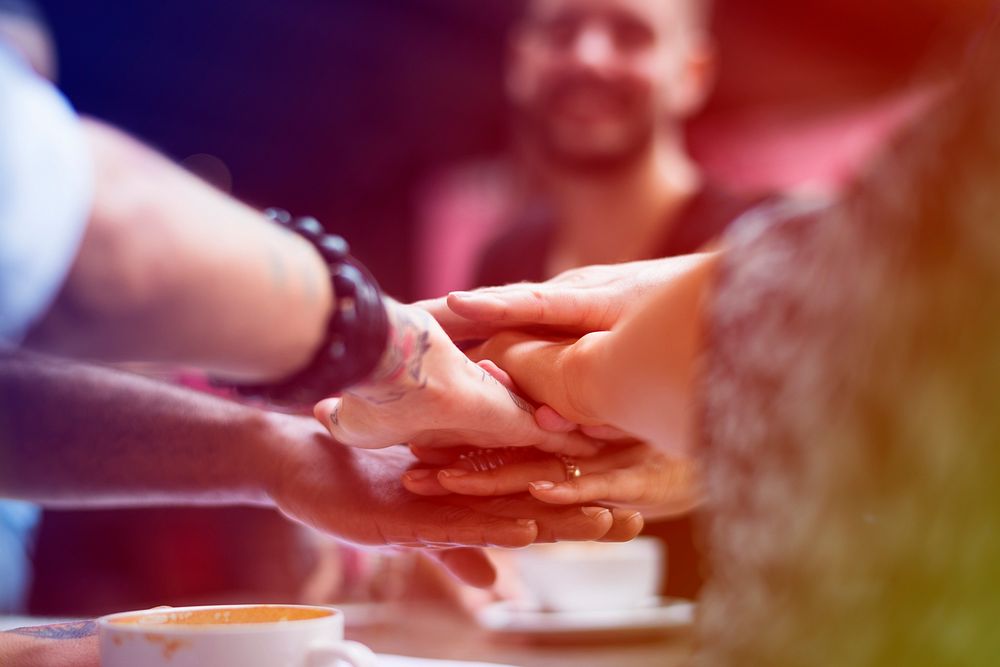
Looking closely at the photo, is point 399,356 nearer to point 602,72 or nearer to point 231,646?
point 231,646

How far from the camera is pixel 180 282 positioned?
414 millimetres

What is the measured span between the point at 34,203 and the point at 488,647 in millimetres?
715

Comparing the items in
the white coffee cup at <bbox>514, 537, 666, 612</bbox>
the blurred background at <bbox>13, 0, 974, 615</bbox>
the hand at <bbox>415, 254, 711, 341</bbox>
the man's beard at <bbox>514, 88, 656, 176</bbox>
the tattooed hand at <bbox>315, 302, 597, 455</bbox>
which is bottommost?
the white coffee cup at <bbox>514, 537, 666, 612</bbox>

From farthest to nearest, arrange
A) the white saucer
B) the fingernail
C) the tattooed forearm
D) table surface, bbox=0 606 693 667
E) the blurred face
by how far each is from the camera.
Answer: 1. the blurred face
2. the white saucer
3. table surface, bbox=0 606 693 667
4. the fingernail
5. the tattooed forearm

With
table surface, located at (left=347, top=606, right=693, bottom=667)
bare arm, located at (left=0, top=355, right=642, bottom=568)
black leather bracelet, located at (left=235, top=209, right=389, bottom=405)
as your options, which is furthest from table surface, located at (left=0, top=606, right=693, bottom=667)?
black leather bracelet, located at (left=235, top=209, right=389, bottom=405)

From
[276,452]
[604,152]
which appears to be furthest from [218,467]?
[604,152]

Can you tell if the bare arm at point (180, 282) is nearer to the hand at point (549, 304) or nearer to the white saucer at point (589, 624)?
the hand at point (549, 304)

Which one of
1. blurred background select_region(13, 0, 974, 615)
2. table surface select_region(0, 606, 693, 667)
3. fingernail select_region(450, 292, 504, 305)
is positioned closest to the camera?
fingernail select_region(450, 292, 504, 305)

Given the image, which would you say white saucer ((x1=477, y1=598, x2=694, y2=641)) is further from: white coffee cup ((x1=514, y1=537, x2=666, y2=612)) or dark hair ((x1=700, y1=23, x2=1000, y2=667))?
dark hair ((x1=700, y1=23, x2=1000, y2=667))

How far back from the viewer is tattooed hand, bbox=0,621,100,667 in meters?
0.52

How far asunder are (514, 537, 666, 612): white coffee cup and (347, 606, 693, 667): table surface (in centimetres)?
9

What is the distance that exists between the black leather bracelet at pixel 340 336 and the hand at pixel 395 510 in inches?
6.7

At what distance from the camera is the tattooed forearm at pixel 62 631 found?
1.81 feet

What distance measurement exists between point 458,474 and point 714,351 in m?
0.27
